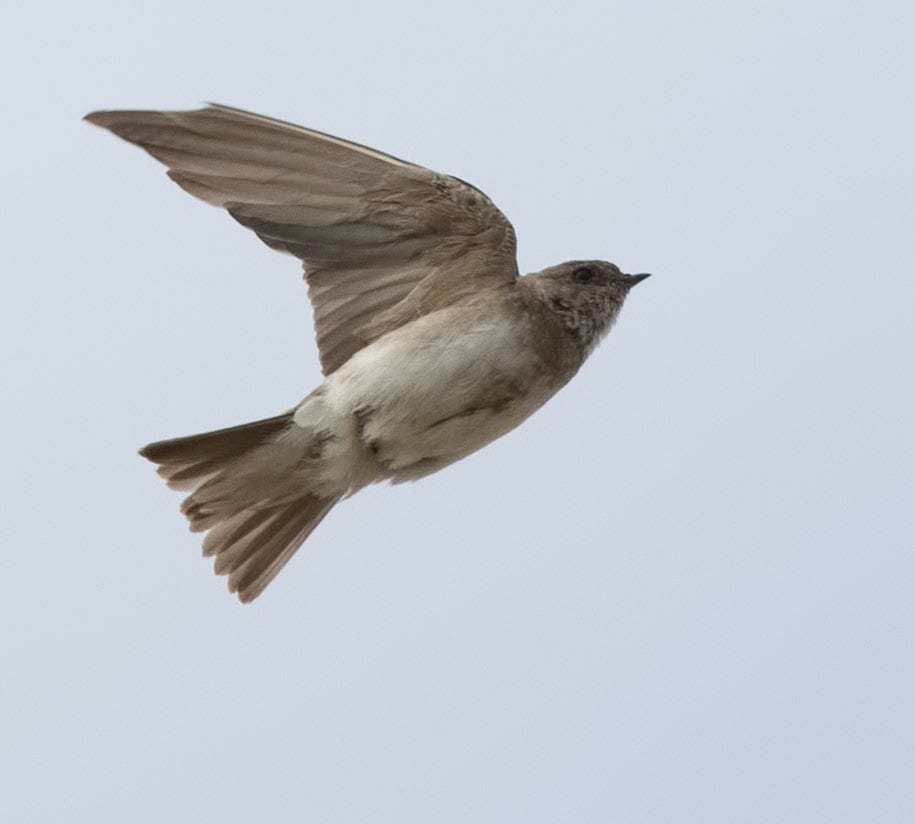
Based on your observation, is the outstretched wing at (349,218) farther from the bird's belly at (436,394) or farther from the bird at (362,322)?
the bird's belly at (436,394)

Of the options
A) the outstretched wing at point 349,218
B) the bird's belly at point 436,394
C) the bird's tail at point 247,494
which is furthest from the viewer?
the outstretched wing at point 349,218

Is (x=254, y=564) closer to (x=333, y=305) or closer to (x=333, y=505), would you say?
(x=333, y=505)

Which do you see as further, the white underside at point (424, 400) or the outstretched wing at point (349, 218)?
the outstretched wing at point (349, 218)

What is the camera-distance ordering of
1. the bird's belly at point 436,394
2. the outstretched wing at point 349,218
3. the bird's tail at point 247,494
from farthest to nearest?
the outstretched wing at point 349,218, the bird's tail at point 247,494, the bird's belly at point 436,394

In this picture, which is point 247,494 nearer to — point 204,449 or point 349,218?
point 204,449

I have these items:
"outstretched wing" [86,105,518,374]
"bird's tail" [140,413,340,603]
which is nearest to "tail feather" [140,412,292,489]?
"bird's tail" [140,413,340,603]

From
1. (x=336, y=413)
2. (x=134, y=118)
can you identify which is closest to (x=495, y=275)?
(x=336, y=413)

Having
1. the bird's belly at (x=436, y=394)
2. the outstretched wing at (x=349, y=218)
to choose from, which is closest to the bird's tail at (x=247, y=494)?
the bird's belly at (x=436, y=394)

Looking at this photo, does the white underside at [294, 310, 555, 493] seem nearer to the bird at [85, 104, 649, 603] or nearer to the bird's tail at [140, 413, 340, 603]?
the bird at [85, 104, 649, 603]

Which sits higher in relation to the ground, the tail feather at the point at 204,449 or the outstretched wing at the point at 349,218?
the outstretched wing at the point at 349,218

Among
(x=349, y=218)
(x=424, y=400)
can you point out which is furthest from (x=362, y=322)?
(x=424, y=400)
